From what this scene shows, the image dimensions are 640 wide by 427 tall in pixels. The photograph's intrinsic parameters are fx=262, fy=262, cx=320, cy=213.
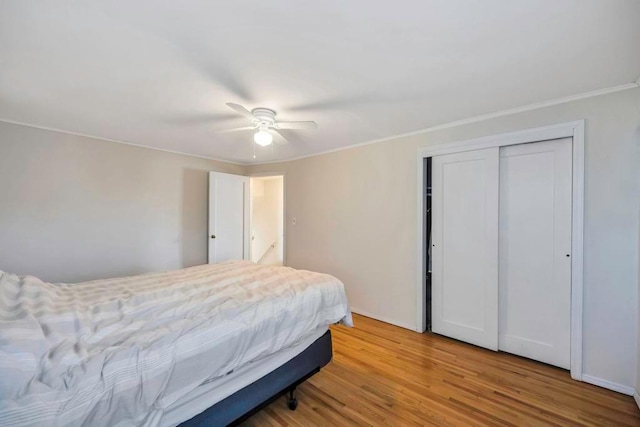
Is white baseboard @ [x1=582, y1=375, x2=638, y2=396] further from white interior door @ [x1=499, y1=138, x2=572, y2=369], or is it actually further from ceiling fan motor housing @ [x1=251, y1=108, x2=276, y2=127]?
ceiling fan motor housing @ [x1=251, y1=108, x2=276, y2=127]

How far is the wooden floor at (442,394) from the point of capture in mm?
1746

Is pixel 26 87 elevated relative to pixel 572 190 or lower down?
elevated

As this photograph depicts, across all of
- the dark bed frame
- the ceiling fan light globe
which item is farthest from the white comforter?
the ceiling fan light globe

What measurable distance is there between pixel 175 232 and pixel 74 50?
2.87 meters

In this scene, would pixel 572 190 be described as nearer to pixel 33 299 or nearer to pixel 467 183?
pixel 467 183

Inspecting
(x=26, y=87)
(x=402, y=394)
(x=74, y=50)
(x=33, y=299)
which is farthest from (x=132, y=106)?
(x=402, y=394)

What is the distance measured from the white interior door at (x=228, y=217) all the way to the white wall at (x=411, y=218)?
67 centimetres

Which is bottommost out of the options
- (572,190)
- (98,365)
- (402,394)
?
(402,394)

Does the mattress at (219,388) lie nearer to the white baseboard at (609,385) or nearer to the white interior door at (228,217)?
the white baseboard at (609,385)

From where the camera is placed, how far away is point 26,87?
201 cm

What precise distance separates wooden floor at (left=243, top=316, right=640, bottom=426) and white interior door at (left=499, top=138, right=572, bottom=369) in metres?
0.26

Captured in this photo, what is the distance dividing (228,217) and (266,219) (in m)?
1.76

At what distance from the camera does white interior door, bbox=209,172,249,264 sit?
4.21m

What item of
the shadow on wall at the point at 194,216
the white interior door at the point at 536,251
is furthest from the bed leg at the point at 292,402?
the shadow on wall at the point at 194,216
